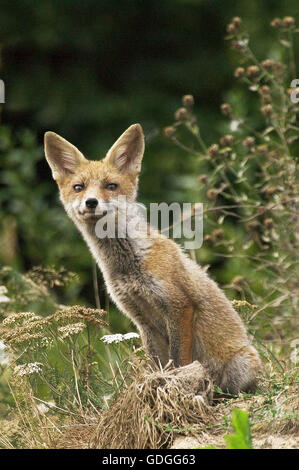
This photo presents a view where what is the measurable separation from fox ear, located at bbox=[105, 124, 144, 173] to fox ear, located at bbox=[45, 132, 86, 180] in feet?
0.81

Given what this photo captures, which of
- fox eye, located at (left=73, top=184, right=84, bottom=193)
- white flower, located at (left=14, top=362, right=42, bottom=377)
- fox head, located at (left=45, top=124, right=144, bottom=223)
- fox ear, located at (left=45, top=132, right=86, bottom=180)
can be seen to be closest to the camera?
white flower, located at (left=14, top=362, right=42, bottom=377)

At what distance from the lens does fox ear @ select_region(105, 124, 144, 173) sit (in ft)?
19.3

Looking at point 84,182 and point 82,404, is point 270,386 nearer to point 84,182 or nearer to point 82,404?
point 82,404

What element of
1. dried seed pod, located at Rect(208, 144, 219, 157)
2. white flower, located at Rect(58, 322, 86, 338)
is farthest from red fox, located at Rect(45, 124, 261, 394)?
dried seed pod, located at Rect(208, 144, 219, 157)

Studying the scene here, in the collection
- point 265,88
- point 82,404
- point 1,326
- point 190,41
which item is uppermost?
point 190,41

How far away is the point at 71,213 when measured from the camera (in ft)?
19.5

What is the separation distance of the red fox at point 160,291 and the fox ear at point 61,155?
0.31 feet

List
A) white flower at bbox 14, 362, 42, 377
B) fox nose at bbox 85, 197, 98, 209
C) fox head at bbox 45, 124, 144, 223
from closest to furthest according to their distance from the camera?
white flower at bbox 14, 362, 42, 377 → fox nose at bbox 85, 197, 98, 209 → fox head at bbox 45, 124, 144, 223

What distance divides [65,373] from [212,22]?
8019mm

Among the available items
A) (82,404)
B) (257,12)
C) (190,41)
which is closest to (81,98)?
(190,41)

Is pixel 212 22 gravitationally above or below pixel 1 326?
above

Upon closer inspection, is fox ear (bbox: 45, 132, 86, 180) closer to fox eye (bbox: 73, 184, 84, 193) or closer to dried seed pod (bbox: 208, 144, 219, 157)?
fox eye (bbox: 73, 184, 84, 193)

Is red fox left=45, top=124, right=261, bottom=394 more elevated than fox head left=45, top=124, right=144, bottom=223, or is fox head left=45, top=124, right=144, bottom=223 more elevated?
fox head left=45, top=124, right=144, bottom=223
